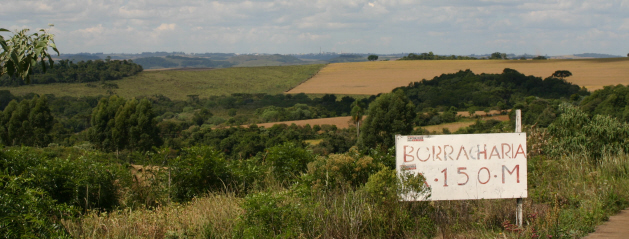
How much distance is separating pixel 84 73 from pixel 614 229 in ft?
453

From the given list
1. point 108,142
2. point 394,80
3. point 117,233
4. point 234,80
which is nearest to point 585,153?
point 117,233

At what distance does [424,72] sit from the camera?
4424 inches

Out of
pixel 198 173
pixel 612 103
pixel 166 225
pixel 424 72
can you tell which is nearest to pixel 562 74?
pixel 424 72

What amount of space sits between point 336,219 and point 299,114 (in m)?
84.6

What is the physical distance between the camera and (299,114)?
88.5 meters

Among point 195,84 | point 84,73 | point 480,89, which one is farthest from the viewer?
point 84,73

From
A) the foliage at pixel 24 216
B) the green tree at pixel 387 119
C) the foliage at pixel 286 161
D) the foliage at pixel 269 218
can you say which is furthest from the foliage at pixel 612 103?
the foliage at pixel 24 216

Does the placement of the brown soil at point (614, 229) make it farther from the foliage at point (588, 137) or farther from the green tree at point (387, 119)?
the green tree at point (387, 119)

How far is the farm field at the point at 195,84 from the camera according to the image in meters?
109

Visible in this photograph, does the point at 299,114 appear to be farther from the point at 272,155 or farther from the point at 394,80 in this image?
the point at 272,155

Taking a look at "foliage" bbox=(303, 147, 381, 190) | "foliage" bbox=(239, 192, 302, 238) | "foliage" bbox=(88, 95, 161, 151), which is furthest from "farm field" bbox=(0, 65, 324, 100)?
"foliage" bbox=(239, 192, 302, 238)

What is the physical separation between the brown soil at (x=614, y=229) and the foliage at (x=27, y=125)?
61.0 metres

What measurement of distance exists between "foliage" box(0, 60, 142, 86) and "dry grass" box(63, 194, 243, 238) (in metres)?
117

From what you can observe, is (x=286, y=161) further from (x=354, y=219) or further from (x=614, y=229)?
(x=614, y=229)
